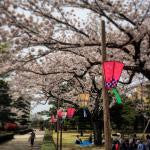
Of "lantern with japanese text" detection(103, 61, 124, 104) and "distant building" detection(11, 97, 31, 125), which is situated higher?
"distant building" detection(11, 97, 31, 125)

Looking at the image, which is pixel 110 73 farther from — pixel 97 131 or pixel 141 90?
pixel 141 90

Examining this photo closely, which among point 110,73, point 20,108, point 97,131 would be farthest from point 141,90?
point 20,108

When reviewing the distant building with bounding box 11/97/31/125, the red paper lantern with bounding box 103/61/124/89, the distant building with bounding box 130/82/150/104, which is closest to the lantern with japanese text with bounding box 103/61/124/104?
the red paper lantern with bounding box 103/61/124/89

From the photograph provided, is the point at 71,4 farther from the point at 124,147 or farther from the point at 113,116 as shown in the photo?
the point at 113,116

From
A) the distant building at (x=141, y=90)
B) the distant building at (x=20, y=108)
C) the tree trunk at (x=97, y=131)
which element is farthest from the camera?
the distant building at (x=20, y=108)

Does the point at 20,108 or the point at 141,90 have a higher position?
the point at 20,108

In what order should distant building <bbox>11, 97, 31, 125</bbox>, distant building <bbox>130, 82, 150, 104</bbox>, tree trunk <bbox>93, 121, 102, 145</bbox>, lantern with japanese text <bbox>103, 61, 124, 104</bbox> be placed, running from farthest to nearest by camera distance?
distant building <bbox>11, 97, 31, 125</bbox> → tree trunk <bbox>93, 121, 102, 145</bbox> → distant building <bbox>130, 82, 150, 104</bbox> → lantern with japanese text <bbox>103, 61, 124, 104</bbox>

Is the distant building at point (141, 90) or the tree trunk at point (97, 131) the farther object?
the tree trunk at point (97, 131)

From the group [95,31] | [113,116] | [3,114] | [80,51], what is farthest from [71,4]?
[3,114]

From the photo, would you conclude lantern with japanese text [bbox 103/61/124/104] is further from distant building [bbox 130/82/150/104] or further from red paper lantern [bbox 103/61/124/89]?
distant building [bbox 130/82/150/104]

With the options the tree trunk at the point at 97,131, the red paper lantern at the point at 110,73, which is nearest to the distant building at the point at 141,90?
the tree trunk at the point at 97,131

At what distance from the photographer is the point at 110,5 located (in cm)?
1272

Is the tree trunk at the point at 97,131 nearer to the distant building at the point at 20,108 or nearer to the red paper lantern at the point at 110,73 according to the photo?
the distant building at the point at 20,108

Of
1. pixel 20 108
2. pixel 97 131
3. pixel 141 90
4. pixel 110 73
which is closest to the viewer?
pixel 110 73
